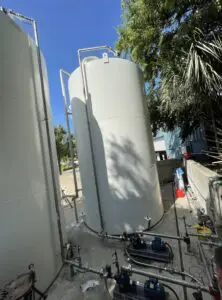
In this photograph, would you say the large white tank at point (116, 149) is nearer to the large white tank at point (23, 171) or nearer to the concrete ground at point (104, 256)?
the concrete ground at point (104, 256)

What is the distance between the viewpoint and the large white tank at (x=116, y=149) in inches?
191

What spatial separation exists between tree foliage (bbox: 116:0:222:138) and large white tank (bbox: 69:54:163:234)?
153 cm

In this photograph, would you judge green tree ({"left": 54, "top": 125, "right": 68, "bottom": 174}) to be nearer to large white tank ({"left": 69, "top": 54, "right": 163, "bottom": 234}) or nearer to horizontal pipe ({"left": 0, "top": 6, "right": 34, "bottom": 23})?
large white tank ({"left": 69, "top": 54, "right": 163, "bottom": 234})

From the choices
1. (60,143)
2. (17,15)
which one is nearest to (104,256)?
(17,15)

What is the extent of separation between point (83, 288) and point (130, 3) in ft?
28.9

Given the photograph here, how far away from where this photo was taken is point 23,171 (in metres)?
3.00

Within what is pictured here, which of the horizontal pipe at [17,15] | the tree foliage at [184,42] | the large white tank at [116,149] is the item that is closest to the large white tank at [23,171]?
the horizontal pipe at [17,15]

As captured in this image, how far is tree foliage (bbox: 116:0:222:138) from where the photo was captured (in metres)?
5.28

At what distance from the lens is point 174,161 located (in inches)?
432

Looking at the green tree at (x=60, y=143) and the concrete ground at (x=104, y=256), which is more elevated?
the green tree at (x=60, y=143)

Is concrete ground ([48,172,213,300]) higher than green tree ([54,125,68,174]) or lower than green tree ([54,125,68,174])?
lower

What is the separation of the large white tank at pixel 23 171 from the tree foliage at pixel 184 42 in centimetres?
396

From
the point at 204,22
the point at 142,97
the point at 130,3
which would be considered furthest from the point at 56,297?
the point at 130,3

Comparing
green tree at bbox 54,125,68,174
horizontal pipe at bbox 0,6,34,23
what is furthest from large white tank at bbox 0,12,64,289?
green tree at bbox 54,125,68,174
